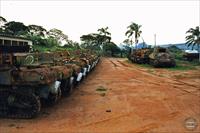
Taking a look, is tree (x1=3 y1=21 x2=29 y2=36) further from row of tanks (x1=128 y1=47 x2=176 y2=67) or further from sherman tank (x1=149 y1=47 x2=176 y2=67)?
sherman tank (x1=149 y1=47 x2=176 y2=67)

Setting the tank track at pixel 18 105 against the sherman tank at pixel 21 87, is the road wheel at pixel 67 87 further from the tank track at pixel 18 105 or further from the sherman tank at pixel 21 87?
the tank track at pixel 18 105

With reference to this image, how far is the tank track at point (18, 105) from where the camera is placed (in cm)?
976

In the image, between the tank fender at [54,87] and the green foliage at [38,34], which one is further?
the green foliage at [38,34]

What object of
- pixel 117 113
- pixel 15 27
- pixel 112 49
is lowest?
pixel 117 113

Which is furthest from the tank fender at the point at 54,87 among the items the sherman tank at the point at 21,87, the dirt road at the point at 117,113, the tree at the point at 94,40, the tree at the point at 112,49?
the tree at the point at 94,40

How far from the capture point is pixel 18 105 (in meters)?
9.93

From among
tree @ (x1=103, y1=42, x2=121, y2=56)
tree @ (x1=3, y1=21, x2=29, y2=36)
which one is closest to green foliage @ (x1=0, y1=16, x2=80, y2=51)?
tree @ (x1=3, y1=21, x2=29, y2=36)

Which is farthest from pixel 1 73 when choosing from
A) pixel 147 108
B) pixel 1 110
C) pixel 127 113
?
pixel 147 108

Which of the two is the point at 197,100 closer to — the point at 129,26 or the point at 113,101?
the point at 113,101

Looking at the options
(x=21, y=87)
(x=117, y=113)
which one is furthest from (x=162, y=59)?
(x=21, y=87)

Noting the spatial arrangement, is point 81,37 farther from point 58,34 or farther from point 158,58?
point 158,58

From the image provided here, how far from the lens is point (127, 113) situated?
10383 millimetres

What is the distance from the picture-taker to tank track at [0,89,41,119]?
32.0ft

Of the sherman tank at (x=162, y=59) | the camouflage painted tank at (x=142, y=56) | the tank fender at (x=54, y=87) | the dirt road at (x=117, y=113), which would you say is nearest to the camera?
the dirt road at (x=117, y=113)
